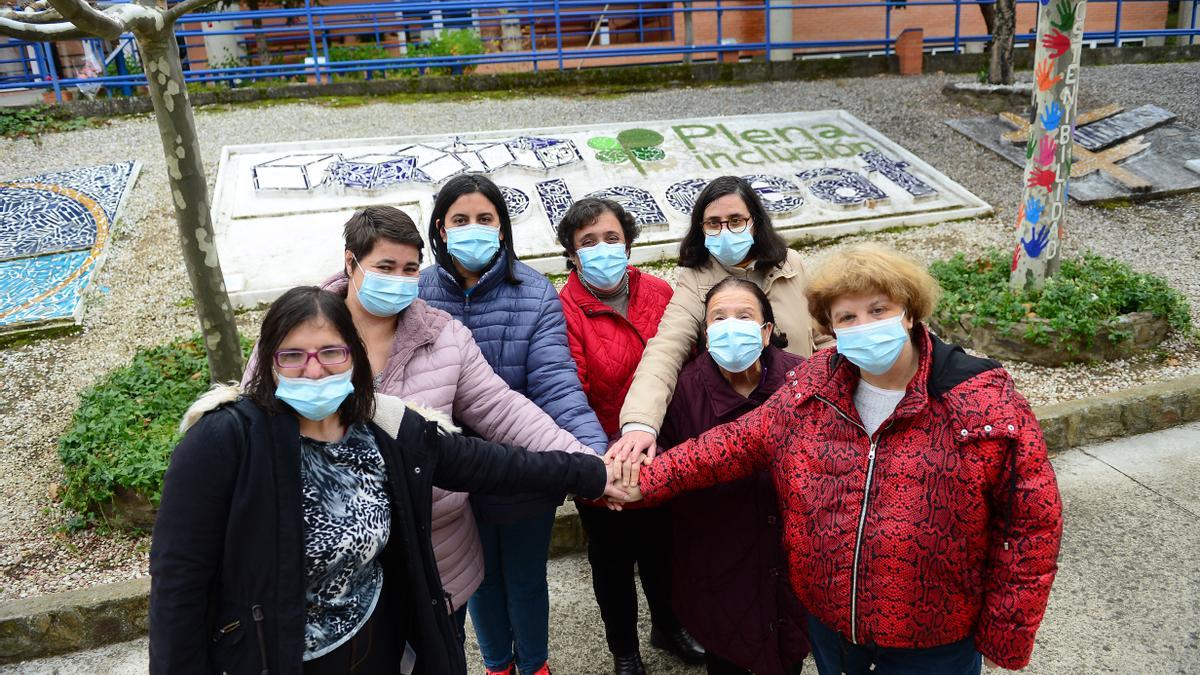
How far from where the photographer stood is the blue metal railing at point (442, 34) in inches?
434

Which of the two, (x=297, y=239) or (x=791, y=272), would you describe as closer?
(x=791, y=272)

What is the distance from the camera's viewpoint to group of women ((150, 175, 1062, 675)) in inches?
81.7

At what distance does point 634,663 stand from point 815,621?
1.11m

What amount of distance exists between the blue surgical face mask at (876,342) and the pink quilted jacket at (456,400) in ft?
3.29

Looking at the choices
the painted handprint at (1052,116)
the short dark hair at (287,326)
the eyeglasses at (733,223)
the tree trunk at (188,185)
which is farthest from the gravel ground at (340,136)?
the eyeglasses at (733,223)

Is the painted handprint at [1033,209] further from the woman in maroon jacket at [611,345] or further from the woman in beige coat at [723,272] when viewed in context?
the woman in maroon jacket at [611,345]

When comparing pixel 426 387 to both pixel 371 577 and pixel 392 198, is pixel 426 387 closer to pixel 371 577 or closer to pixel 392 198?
pixel 371 577

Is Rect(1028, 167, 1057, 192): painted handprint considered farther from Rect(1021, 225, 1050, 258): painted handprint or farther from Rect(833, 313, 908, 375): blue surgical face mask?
Rect(833, 313, 908, 375): blue surgical face mask

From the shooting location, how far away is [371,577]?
2.31 m

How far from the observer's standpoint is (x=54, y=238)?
24.0 feet

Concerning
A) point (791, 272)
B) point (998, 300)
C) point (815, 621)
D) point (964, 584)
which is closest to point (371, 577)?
point (815, 621)

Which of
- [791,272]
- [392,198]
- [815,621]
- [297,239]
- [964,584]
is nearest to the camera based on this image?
[964,584]

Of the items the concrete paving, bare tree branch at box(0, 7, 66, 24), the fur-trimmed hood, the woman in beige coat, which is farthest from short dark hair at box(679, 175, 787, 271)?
bare tree branch at box(0, 7, 66, 24)

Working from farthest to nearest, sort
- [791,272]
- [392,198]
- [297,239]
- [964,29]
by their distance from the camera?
[964,29]
[392,198]
[297,239]
[791,272]
